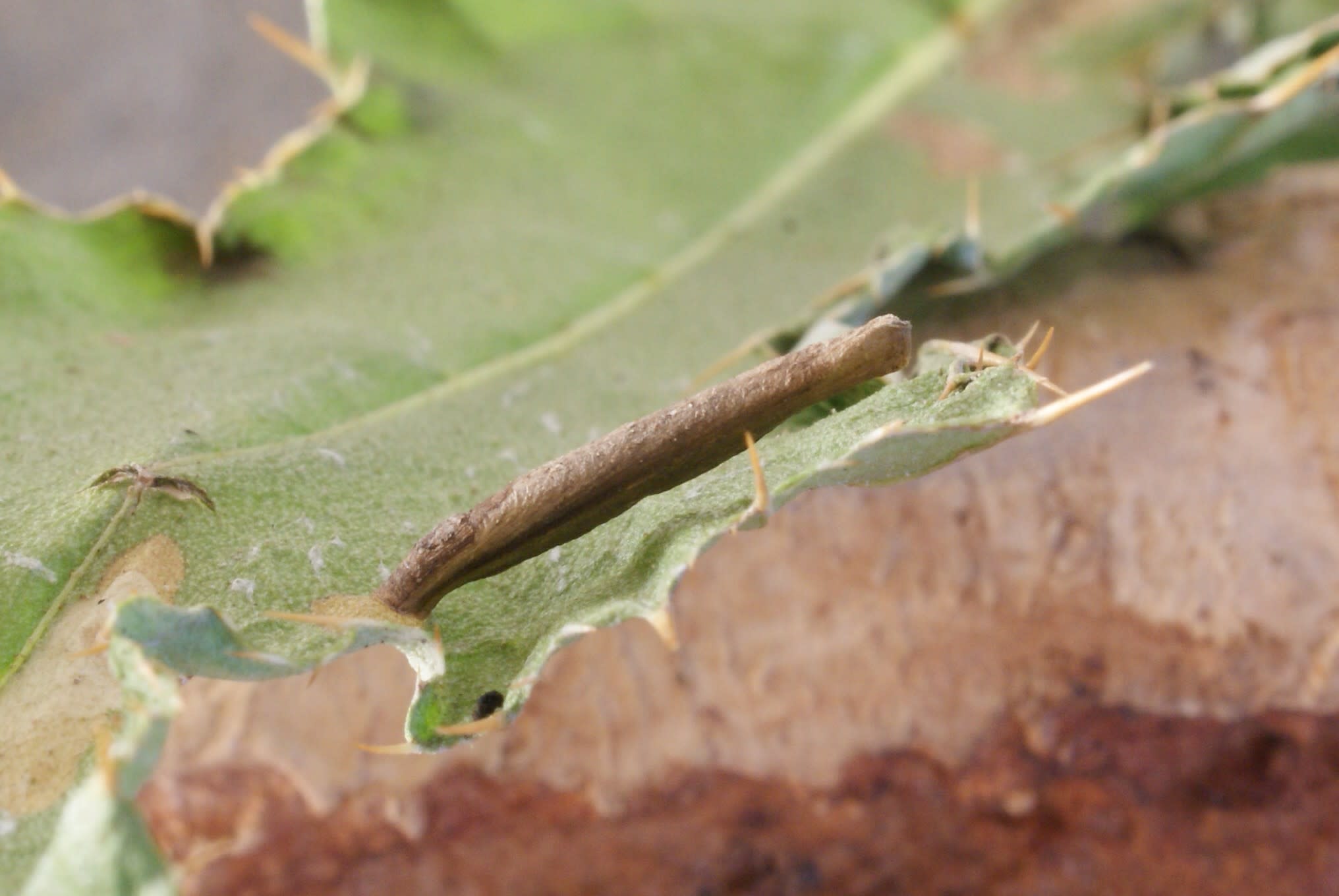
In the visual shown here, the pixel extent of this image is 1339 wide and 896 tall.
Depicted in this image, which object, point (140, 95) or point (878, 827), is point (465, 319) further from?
point (140, 95)

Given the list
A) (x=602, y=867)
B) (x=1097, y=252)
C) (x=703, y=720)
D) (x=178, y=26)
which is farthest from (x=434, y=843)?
(x=178, y=26)

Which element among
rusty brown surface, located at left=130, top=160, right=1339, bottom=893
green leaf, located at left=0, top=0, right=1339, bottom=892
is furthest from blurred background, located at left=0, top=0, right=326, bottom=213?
rusty brown surface, located at left=130, top=160, right=1339, bottom=893

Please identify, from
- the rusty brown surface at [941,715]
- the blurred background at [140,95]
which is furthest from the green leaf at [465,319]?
the blurred background at [140,95]

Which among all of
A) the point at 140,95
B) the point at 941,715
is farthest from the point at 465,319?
the point at 140,95

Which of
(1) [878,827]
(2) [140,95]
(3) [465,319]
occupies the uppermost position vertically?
(2) [140,95]

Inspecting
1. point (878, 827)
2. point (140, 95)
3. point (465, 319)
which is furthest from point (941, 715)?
point (140, 95)

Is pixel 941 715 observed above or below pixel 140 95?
below

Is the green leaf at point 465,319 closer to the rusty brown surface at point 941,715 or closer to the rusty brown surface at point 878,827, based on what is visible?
the rusty brown surface at point 941,715

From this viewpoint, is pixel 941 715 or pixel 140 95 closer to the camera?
pixel 941 715
